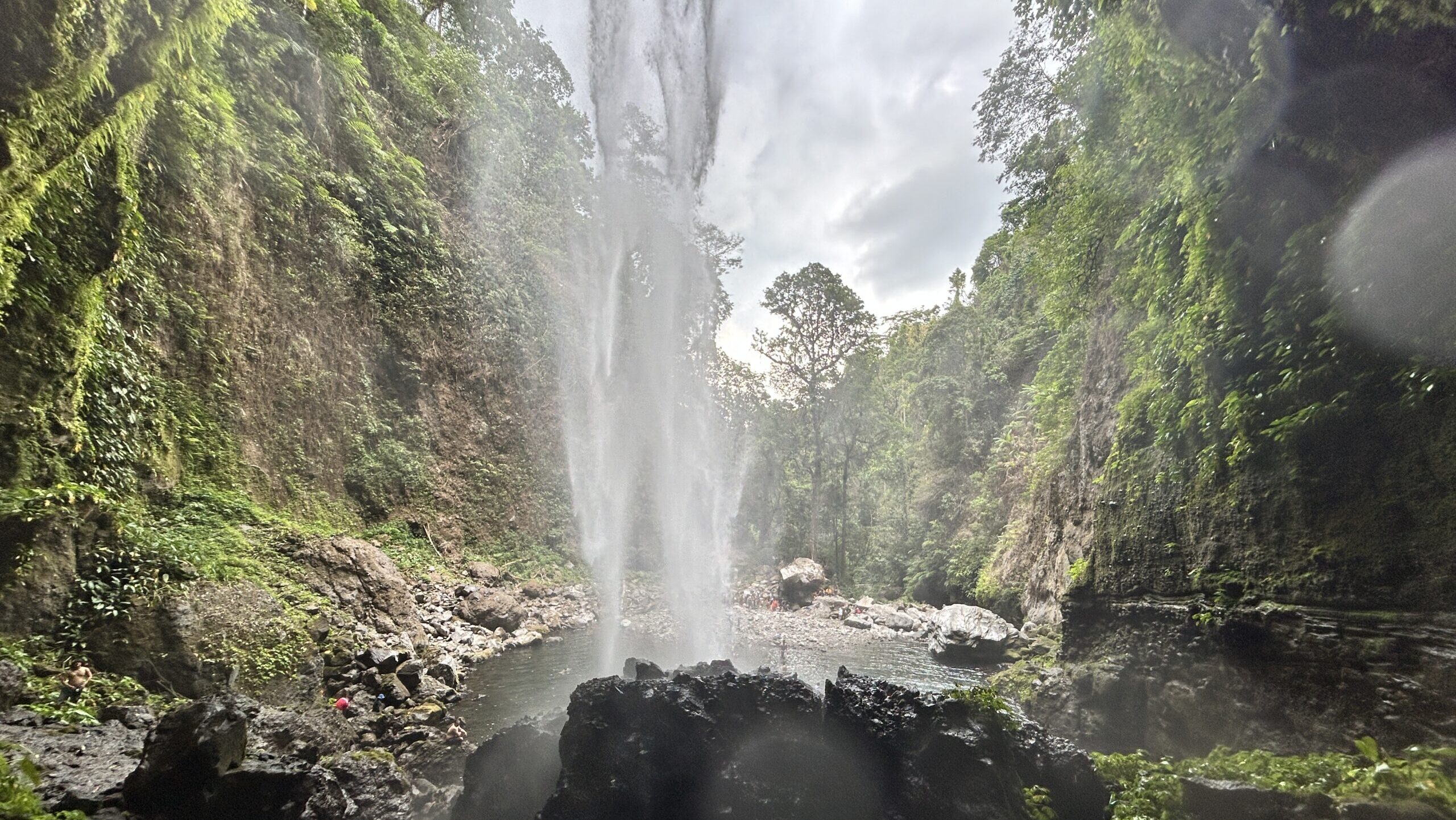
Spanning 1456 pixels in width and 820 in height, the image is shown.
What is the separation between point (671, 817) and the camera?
174 inches

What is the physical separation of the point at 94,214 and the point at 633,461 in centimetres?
1700

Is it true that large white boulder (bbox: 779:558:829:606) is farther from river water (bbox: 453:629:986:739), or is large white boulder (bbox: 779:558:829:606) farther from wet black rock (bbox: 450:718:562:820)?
wet black rock (bbox: 450:718:562:820)

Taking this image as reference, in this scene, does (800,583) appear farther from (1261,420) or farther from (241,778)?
(241,778)

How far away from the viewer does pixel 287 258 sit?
11.7 m

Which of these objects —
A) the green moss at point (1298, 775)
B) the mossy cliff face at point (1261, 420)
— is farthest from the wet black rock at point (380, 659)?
the mossy cliff face at point (1261, 420)

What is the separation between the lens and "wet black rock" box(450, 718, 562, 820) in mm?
4840

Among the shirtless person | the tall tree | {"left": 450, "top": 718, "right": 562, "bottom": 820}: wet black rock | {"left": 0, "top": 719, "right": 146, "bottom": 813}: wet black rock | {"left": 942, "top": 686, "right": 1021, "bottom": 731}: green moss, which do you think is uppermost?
the tall tree

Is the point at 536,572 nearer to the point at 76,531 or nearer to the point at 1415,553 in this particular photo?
the point at 76,531

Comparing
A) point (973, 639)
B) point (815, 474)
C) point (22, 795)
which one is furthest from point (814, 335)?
point (22, 795)

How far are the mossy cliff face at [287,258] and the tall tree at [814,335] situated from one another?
40.7ft

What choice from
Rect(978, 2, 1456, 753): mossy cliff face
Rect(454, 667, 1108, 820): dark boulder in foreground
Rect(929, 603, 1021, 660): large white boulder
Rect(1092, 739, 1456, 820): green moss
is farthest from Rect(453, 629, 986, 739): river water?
Rect(1092, 739, 1456, 820): green moss

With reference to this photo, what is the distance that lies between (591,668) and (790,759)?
6.86 metres

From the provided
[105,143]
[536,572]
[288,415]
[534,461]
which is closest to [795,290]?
[534,461]

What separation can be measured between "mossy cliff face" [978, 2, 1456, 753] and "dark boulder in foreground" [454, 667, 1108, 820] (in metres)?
1.94
